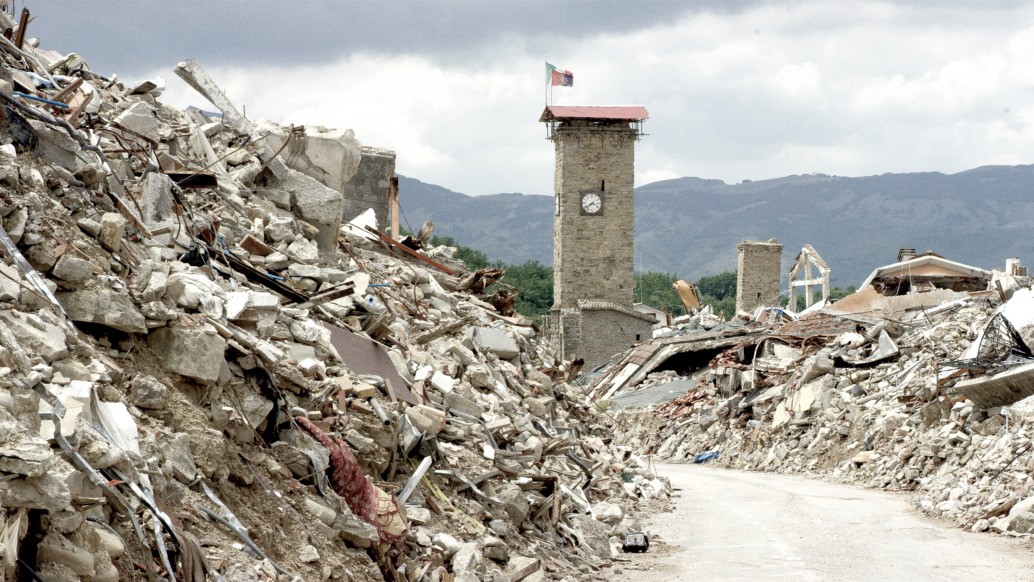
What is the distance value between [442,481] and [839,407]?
13.6m

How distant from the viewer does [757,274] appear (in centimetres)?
4625

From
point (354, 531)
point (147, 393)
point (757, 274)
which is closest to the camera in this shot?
point (147, 393)

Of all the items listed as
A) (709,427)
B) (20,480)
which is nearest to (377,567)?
(20,480)

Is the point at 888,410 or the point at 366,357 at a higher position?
the point at 366,357

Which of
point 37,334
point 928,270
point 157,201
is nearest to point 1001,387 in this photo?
point 157,201

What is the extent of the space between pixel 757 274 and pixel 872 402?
2700 centimetres

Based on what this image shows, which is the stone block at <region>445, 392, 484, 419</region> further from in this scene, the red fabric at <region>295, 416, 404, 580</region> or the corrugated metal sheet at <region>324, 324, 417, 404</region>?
the red fabric at <region>295, 416, 404, 580</region>

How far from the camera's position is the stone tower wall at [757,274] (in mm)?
45844

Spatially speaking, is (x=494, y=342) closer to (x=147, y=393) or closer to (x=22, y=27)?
(x=22, y=27)

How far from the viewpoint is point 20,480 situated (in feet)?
13.3

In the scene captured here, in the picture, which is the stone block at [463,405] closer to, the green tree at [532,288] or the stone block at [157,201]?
the stone block at [157,201]

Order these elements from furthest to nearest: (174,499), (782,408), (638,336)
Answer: (638,336), (782,408), (174,499)

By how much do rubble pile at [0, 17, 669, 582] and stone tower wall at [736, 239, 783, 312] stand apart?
110ft

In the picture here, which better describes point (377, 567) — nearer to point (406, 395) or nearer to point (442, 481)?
point (442, 481)
